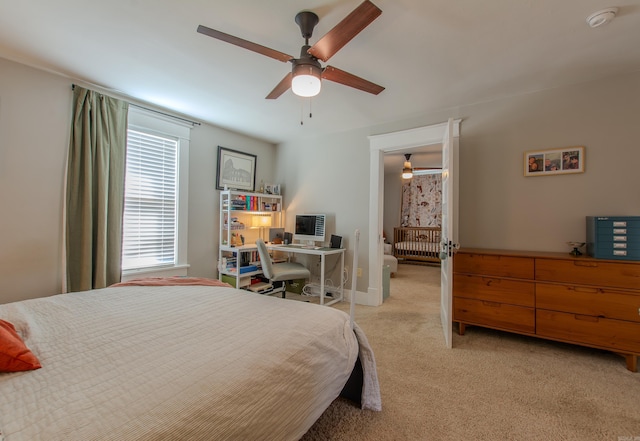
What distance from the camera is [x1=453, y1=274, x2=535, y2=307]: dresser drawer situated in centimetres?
235

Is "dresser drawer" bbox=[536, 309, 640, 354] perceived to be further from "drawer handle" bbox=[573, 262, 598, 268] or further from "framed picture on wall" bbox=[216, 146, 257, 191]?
"framed picture on wall" bbox=[216, 146, 257, 191]

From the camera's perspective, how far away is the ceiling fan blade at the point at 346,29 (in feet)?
4.12

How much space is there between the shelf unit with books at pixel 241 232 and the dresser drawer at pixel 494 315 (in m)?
2.43

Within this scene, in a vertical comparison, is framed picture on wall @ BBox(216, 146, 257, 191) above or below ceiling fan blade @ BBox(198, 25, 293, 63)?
below

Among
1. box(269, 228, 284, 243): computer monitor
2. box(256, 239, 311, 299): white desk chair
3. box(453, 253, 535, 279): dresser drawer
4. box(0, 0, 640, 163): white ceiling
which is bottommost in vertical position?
box(256, 239, 311, 299): white desk chair

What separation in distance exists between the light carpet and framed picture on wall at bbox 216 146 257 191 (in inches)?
104

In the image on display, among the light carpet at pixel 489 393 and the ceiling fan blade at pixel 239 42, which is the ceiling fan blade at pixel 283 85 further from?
the light carpet at pixel 489 393

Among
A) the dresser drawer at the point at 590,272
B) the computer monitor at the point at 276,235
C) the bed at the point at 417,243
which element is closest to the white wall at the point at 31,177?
the computer monitor at the point at 276,235

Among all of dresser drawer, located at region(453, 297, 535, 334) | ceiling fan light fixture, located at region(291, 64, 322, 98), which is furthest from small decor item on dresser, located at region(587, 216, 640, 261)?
ceiling fan light fixture, located at region(291, 64, 322, 98)

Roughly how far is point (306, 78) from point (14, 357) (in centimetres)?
178

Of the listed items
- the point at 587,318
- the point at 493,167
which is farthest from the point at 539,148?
the point at 587,318

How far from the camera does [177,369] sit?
926 mm

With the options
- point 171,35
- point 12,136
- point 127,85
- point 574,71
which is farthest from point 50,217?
point 574,71

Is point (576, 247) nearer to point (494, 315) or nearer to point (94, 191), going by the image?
point (494, 315)
